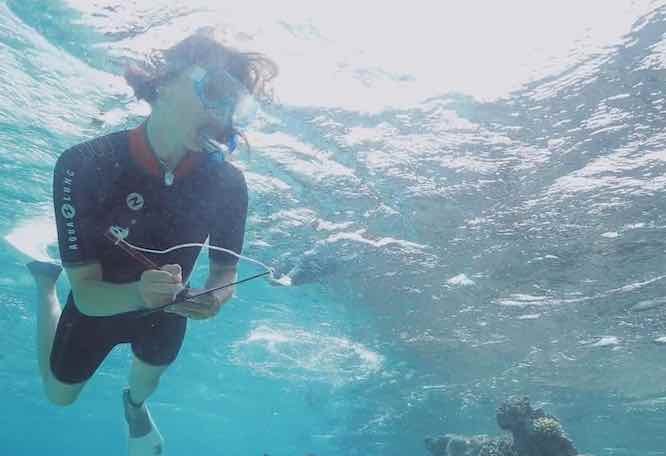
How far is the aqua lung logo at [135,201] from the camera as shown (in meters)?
4.44

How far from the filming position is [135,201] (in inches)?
176

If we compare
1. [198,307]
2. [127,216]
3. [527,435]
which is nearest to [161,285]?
[198,307]

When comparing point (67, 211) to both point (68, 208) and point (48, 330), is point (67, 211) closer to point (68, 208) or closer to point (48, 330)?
point (68, 208)

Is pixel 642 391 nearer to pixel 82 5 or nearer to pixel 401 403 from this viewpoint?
pixel 401 403

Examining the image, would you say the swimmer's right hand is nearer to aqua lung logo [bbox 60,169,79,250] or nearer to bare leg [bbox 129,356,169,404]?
aqua lung logo [bbox 60,169,79,250]

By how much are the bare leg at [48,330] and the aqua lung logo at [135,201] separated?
8.42 feet

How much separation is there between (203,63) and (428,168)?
7.68m

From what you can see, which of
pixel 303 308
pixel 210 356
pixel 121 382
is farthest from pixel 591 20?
pixel 121 382

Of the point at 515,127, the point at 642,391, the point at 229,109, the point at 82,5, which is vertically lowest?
the point at 229,109

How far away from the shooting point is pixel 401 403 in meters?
31.0

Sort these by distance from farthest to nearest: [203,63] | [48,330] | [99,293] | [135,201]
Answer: [48,330]
[135,201]
[203,63]
[99,293]

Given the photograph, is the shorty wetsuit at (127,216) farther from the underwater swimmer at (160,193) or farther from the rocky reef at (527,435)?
the rocky reef at (527,435)

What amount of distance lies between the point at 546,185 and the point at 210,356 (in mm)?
25736

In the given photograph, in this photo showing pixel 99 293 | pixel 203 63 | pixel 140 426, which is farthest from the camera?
pixel 140 426
